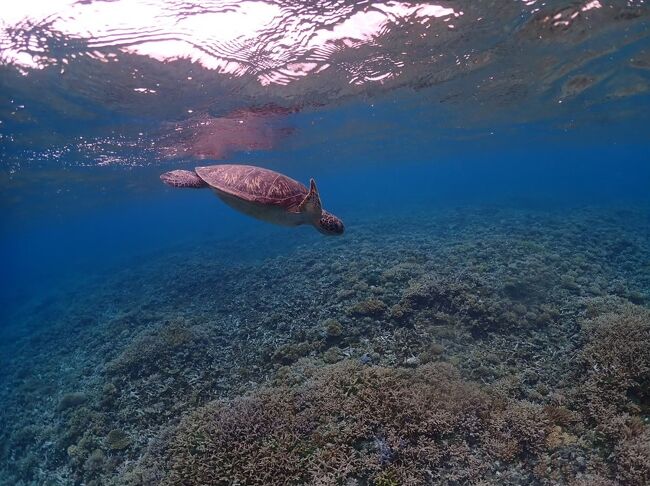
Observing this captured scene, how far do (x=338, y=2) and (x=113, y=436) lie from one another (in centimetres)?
1344

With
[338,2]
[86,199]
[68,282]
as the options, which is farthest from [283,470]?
[86,199]

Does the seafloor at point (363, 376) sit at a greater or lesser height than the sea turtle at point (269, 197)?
lesser

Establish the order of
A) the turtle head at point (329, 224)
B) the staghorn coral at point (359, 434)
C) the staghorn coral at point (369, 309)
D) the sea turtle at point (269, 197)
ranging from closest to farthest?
the staghorn coral at point (359, 434), the sea turtle at point (269, 197), the turtle head at point (329, 224), the staghorn coral at point (369, 309)

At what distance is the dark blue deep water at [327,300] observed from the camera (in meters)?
5.86

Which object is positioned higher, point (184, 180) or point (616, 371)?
point (184, 180)

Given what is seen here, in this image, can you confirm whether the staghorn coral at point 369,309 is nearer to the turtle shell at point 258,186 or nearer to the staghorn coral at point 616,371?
the turtle shell at point 258,186

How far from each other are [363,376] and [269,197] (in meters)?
4.26

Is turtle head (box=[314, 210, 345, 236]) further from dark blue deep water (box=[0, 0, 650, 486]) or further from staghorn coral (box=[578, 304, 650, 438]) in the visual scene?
staghorn coral (box=[578, 304, 650, 438])

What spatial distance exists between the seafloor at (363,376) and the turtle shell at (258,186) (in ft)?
13.0

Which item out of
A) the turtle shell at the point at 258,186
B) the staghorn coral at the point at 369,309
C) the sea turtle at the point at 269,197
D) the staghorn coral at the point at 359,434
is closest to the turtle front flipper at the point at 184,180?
the sea turtle at the point at 269,197

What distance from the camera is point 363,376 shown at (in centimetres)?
695

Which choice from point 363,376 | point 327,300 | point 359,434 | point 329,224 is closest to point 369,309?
point 327,300

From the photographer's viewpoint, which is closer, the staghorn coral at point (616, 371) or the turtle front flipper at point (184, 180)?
the staghorn coral at point (616, 371)

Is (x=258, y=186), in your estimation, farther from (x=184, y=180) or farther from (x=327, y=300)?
(x=327, y=300)
